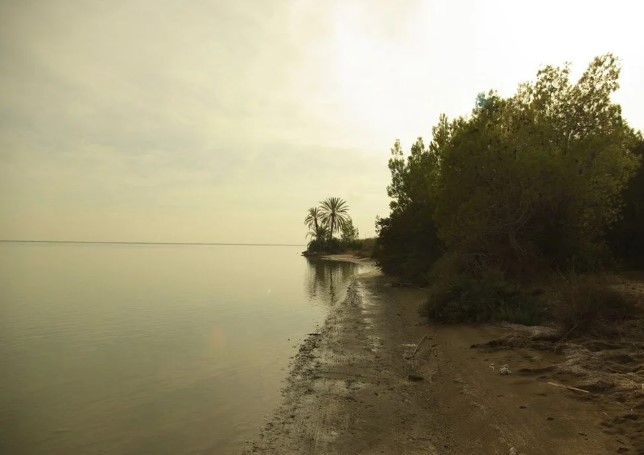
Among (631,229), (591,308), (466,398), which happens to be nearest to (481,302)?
(591,308)

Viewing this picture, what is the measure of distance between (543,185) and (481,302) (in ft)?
26.8

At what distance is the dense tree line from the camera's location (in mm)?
19578

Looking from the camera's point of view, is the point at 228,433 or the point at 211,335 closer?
the point at 228,433

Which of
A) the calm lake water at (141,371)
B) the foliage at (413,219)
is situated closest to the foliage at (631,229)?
the foliage at (413,219)

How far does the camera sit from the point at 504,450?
5891 millimetres

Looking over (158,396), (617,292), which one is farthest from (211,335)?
(617,292)

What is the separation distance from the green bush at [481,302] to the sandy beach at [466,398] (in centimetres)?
116

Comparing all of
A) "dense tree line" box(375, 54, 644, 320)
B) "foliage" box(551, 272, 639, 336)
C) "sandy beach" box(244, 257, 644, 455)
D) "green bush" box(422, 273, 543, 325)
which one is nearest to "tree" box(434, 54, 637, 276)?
"dense tree line" box(375, 54, 644, 320)

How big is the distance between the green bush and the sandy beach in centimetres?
116

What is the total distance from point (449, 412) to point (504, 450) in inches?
68.2

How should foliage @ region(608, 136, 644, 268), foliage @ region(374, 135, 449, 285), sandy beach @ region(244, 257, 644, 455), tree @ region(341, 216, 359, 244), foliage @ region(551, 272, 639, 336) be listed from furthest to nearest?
tree @ region(341, 216, 359, 244)
foliage @ region(374, 135, 449, 285)
foliage @ region(608, 136, 644, 268)
foliage @ region(551, 272, 639, 336)
sandy beach @ region(244, 257, 644, 455)

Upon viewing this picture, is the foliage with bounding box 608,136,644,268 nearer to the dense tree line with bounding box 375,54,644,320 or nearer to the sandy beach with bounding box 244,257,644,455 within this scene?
the dense tree line with bounding box 375,54,644,320

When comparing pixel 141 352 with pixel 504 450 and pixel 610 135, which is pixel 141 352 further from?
pixel 610 135

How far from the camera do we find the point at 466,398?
805 centimetres
